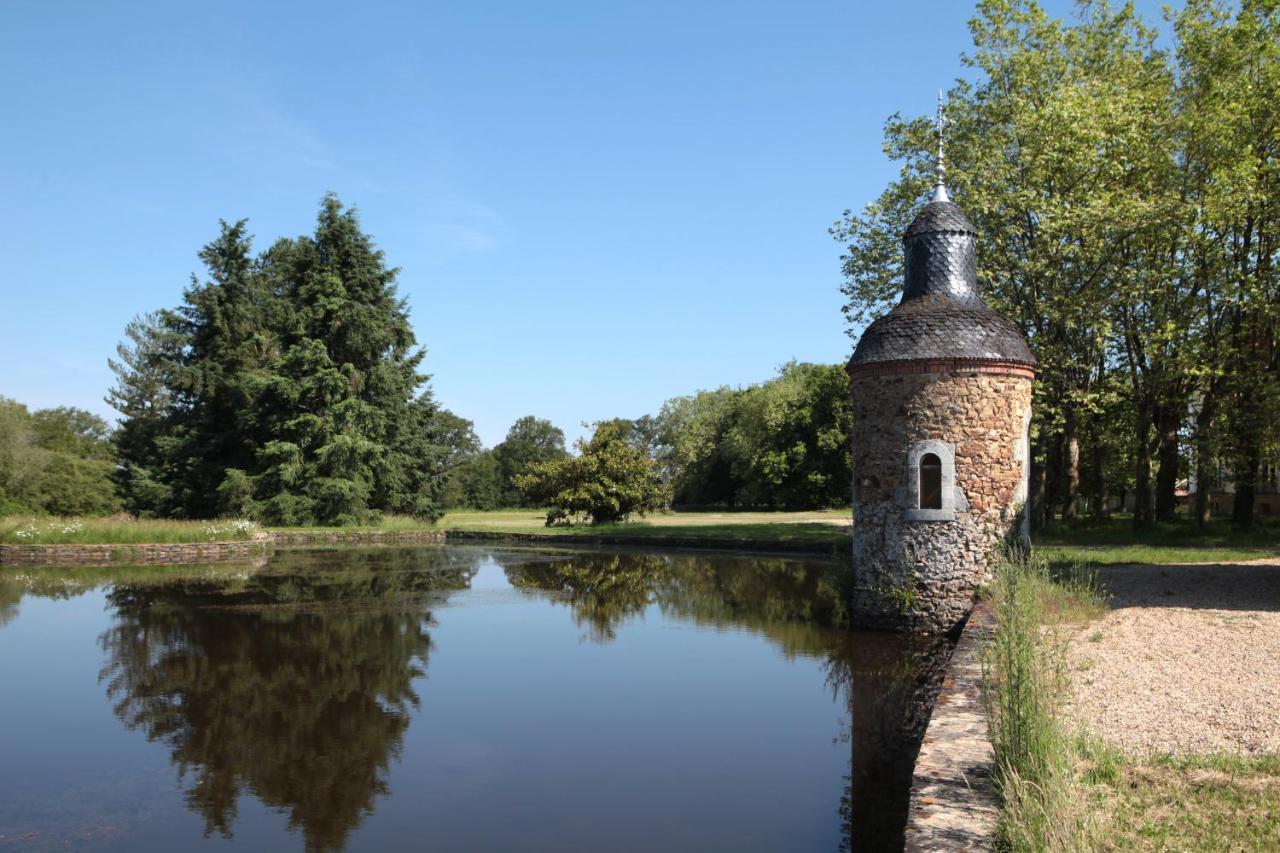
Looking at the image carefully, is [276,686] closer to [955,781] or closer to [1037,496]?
[955,781]

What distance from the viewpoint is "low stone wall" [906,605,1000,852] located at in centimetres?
450

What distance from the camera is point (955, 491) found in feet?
41.3

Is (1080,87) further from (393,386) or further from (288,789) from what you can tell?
(393,386)

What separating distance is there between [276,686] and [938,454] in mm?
8798

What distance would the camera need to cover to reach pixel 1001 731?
5.29 meters

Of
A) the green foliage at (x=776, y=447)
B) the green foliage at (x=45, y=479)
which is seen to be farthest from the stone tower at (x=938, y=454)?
the green foliage at (x=45, y=479)

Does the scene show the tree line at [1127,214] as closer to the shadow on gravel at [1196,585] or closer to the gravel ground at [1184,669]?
the shadow on gravel at [1196,585]

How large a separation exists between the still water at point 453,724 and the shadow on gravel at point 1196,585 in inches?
145

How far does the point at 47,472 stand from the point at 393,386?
22772 millimetres

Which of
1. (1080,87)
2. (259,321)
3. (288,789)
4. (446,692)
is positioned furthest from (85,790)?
(259,321)

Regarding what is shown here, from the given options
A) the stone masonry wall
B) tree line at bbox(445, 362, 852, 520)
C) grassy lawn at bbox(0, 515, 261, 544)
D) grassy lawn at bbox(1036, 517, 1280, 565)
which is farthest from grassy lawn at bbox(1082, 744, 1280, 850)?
tree line at bbox(445, 362, 852, 520)

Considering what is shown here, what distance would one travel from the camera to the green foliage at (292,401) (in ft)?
113

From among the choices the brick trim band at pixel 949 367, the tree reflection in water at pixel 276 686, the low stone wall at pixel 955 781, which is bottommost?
the tree reflection in water at pixel 276 686

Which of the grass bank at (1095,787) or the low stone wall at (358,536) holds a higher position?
the grass bank at (1095,787)
